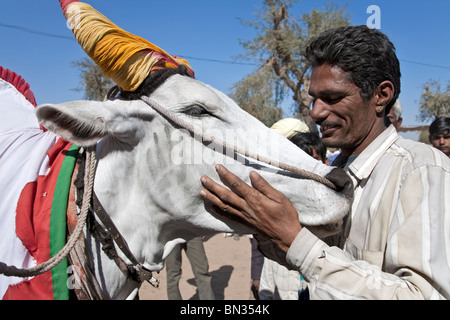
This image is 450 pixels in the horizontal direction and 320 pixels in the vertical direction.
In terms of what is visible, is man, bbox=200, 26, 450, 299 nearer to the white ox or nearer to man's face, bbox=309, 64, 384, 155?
man's face, bbox=309, 64, 384, 155

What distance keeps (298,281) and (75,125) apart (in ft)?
8.74

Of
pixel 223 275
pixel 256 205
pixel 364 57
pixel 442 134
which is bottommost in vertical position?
pixel 223 275

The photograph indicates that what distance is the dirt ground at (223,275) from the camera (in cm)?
591

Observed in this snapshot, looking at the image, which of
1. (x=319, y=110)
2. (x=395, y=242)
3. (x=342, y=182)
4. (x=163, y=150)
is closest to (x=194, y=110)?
(x=163, y=150)

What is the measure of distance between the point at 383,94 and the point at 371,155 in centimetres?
33

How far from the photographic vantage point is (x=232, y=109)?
5.94 ft

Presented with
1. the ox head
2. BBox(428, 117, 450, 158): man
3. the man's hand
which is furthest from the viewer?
BBox(428, 117, 450, 158): man

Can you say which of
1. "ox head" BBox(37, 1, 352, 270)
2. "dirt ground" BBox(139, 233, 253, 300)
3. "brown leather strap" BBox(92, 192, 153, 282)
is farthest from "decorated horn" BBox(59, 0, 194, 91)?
"dirt ground" BBox(139, 233, 253, 300)

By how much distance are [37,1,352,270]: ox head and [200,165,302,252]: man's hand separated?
0.32ft

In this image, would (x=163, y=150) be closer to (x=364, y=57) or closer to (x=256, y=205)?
(x=256, y=205)

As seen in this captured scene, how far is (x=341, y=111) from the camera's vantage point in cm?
168

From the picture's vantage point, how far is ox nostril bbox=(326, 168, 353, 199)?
1.55 meters

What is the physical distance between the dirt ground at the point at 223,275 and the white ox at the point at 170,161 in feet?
12.9
